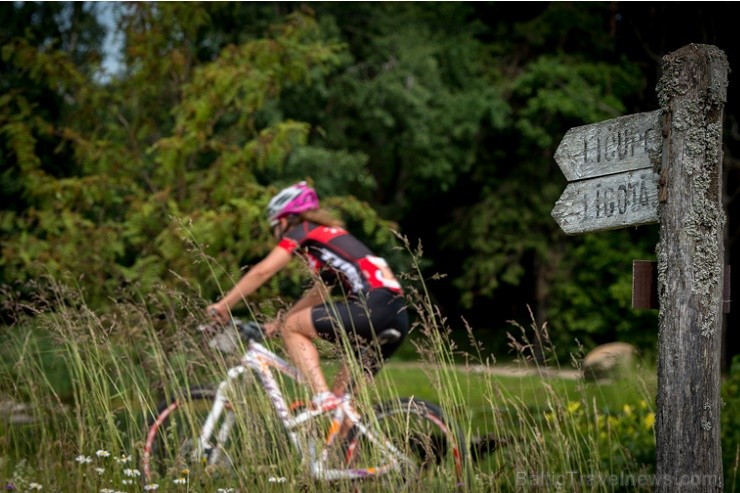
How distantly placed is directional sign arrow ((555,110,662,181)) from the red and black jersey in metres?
1.62

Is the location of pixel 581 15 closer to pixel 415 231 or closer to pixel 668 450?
pixel 415 231

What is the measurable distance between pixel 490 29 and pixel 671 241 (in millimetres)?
16394

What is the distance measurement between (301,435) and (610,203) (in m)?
1.56

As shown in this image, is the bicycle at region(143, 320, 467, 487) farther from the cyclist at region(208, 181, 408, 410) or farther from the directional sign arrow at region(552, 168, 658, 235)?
the directional sign arrow at region(552, 168, 658, 235)

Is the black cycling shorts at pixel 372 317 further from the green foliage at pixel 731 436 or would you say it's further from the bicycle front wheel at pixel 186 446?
the green foliage at pixel 731 436

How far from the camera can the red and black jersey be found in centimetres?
530

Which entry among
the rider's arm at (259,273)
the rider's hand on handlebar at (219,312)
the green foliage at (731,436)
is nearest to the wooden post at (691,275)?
the green foliage at (731,436)

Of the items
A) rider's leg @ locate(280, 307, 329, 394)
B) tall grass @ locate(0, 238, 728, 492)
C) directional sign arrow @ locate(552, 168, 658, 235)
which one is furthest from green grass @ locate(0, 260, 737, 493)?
directional sign arrow @ locate(552, 168, 658, 235)

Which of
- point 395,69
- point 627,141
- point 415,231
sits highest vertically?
point 395,69

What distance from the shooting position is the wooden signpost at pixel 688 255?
3.53 m

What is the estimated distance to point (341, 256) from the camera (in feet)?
17.6

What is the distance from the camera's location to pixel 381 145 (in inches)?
736

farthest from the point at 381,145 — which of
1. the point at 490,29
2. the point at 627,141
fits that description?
the point at 627,141

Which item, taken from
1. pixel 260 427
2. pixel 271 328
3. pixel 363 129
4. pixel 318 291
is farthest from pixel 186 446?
pixel 363 129
